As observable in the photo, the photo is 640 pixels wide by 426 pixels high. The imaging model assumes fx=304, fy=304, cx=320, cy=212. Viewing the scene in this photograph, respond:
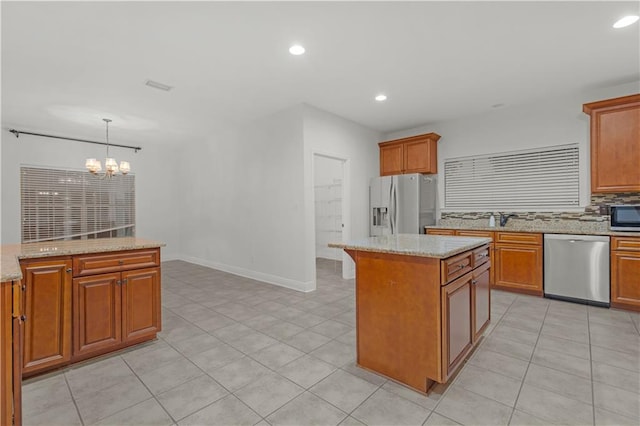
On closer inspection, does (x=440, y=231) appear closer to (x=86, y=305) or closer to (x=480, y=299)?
(x=480, y=299)

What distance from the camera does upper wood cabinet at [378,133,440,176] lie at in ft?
17.3

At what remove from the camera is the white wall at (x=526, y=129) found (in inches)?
163

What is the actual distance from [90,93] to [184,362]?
371cm

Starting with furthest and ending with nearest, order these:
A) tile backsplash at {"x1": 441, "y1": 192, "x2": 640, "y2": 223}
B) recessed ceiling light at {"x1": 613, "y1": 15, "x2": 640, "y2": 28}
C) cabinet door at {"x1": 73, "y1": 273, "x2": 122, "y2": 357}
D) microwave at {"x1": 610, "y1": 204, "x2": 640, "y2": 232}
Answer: tile backsplash at {"x1": 441, "y1": 192, "x2": 640, "y2": 223} → microwave at {"x1": 610, "y1": 204, "x2": 640, "y2": 232} → recessed ceiling light at {"x1": 613, "y1": 15, "x2": 640, "y2": 28} → cabinet door at {"x1": 73, "y1": 273, "x2": 122, "y2": 357}

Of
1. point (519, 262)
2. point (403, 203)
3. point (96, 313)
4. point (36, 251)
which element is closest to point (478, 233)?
point (519, 262)

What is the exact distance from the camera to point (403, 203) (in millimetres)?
5172

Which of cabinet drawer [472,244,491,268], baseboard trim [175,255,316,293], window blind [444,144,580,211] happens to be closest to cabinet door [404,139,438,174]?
window blind [444,144,580,211]

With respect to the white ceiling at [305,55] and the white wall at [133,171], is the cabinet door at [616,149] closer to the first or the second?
the white ceiling at [305,55]

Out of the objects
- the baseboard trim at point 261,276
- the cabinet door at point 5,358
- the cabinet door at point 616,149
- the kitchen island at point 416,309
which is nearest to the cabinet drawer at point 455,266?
the kitchen island at point 416,309

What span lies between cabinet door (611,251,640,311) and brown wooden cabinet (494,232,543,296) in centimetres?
69

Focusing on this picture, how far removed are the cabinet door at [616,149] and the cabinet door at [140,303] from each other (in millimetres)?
5152

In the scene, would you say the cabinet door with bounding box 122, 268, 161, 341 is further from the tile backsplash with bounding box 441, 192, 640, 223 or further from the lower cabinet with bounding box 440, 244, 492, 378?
the tile backsplash with bounding box 441, 192, 640, 223

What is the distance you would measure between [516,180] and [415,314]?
385 centimetres

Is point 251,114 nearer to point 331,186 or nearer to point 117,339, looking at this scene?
point 331,186
